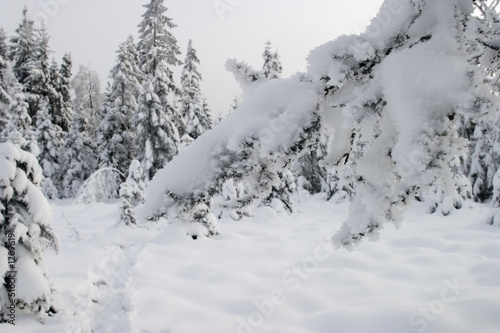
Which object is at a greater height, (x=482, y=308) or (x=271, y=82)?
(x=271, y=82)

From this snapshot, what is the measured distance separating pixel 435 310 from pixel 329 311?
1345 mm

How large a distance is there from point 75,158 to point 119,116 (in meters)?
5.95

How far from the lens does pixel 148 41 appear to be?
2189 cm

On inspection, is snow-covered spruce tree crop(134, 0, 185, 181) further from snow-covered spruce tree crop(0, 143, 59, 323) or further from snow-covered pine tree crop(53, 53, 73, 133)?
snow-covered spruce tree crop(0, 143, 59, 323)

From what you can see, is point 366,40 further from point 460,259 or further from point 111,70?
point 111,70

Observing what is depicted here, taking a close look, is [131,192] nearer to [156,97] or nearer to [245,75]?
[156,97]

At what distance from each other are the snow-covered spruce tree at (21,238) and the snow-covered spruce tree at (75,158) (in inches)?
970

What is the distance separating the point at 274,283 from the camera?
19.3 ft

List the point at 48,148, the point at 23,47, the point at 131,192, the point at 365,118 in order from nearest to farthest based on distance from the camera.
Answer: the point at 365,118
the point at 131,192
the point at 48,148
the point at 23,47

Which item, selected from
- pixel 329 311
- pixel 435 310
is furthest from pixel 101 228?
pixel 435 310

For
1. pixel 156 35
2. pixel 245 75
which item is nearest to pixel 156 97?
pixel 156 35

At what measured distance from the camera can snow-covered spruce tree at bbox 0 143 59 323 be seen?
14.6ft

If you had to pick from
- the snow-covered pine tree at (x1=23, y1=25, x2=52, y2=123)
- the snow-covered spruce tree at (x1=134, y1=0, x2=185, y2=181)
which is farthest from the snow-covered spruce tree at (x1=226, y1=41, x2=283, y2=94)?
the snow-covered pine tree at (x1=23, y1=25, x2=52, y2=123)

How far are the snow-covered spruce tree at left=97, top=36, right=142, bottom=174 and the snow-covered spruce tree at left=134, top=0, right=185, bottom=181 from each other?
9.86ft
